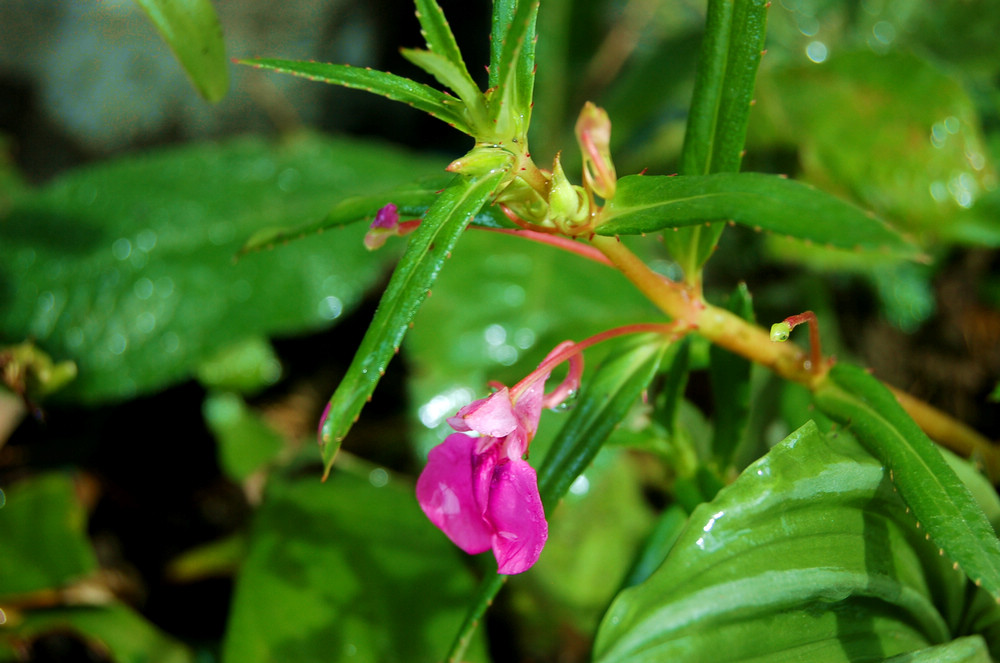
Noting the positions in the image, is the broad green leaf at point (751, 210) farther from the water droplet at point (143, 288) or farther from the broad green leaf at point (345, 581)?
the water droplet at point (143, 288)

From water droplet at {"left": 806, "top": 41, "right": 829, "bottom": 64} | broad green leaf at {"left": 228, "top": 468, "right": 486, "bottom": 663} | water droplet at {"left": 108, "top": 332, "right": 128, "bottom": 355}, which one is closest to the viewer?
broad green leaf at {"left": 228, "top": 468, "right": 486, "bottom": 663}

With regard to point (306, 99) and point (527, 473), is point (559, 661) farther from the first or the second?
point (306, 99)

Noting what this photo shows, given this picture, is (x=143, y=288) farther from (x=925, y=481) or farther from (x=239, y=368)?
(x=925, y=481)

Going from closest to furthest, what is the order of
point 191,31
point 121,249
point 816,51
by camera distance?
1. point 191,31
2. point 121,249
3. point 816,51

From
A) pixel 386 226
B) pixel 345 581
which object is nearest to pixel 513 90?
pixel 386 226

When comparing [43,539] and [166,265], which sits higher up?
[166,265]

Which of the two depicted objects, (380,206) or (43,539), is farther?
(43,539)

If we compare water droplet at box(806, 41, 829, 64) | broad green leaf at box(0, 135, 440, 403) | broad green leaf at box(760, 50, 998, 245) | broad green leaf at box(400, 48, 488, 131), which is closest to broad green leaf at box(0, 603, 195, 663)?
broad green leaf at box(0, 135, 440, 403)

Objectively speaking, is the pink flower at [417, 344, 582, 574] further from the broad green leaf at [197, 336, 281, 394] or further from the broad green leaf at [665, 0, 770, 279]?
the broad green leaf at [197, 336, 281, 394]
